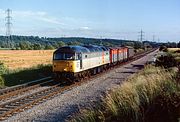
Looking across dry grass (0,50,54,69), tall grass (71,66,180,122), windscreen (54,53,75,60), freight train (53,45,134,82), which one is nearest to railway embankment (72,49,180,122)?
tall grass (71,66,180,122)

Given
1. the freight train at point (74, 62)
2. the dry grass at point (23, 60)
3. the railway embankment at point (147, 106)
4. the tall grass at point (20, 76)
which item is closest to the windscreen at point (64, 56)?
the freight train at point (74, 62)

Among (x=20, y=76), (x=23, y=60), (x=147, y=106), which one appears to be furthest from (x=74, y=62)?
(x=23, y=60)

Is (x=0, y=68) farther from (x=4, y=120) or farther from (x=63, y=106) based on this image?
(x=4, y=120)

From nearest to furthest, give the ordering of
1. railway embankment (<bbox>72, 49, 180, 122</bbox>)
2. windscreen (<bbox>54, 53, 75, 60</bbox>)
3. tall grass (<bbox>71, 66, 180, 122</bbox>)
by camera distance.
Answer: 1. railway embankment (<bbox>72, 49, 180, 122</bbox>)
2. tall grass (<bbox>71, 66, 180, 122</bbox>)
3. windscreen (<bbox>54, 53, 75, 60</bbox>)

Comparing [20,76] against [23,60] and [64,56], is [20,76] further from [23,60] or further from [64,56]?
[23,60]

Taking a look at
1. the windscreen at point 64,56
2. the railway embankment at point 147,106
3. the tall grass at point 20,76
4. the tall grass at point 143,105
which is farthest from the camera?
the tall grass at point 20,76

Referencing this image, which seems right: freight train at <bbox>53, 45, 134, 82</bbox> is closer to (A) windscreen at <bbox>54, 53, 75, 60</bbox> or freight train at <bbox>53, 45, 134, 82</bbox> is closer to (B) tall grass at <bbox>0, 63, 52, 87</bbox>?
(A) windscreen at <bbox>54, 53, 75, 60</bbox>

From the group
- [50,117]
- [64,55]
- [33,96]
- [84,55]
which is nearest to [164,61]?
[84,55]

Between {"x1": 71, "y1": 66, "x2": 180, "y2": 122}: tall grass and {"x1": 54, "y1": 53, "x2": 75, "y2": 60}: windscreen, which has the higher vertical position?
{"x1": 54, "y1": 53, "x2": 75, "y2": 60}: windscreen

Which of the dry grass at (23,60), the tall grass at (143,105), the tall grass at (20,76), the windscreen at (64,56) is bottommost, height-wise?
the dry grass at (23,60)

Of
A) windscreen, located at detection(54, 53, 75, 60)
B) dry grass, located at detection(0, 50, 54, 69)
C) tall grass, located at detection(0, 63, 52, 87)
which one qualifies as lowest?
dry grass, located at detection(0, 50, 54, 69)

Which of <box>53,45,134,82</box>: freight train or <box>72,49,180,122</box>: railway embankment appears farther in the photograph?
<box>53,45,134,82</box>: freight train

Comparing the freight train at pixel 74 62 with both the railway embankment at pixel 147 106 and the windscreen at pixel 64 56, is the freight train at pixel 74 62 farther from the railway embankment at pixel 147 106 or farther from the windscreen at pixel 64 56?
the railway embankment at pixel 147 106

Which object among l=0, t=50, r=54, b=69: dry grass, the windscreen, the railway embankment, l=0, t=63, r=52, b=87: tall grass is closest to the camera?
the railway embankment
